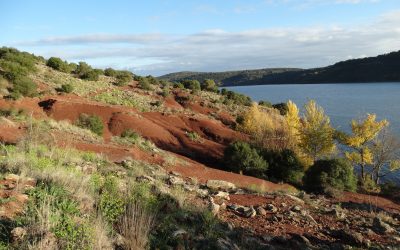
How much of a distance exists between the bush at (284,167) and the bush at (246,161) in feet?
2.65

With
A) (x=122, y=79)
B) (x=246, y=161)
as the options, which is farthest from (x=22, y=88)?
(x=122, y=79)

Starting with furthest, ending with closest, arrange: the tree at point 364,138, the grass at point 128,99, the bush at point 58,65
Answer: the bush at point 58,65 → the grass at point 128,99 → the tree at point 364,138

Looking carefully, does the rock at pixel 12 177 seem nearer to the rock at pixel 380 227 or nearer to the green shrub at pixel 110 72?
the rock at pixel 380 227

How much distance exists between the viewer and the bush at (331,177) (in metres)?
26.0

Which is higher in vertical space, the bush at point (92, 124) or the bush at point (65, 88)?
the bush at point (65, 88)

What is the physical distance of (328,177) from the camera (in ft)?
85.9

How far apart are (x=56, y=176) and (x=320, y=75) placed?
633 feet

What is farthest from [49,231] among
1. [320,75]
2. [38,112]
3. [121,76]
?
[320,75]

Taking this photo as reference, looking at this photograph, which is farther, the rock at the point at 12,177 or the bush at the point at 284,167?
the bush at the point at 284,167

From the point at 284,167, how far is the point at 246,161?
2701 mm

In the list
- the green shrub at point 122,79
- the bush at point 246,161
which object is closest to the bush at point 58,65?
the green shrub at point 122,79

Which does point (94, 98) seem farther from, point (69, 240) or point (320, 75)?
point (320, 75)

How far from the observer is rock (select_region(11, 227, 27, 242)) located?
17.4ft

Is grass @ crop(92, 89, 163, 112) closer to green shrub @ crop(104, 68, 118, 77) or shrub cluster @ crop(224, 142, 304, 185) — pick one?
green shrub @ crop(104, 68, 118, 77)
